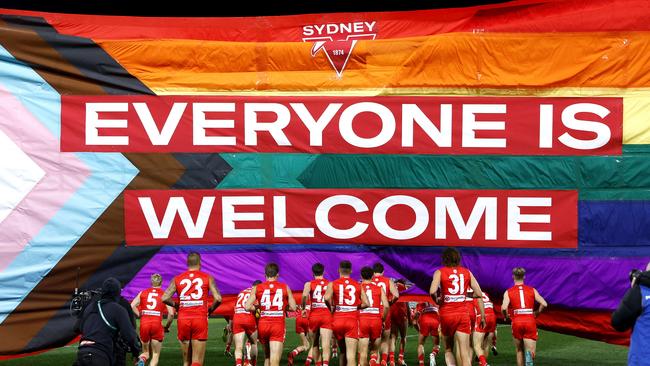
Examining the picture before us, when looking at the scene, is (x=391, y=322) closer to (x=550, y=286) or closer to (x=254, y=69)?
(x=550, y=286)

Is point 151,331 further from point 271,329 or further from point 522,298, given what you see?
point 522,298

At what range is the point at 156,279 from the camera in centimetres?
1438

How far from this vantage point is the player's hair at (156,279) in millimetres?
14337

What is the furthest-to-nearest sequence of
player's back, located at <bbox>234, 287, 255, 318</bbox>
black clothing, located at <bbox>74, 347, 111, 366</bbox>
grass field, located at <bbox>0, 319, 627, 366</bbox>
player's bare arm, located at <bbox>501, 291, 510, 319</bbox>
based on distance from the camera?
1. grass field, located at <bbox>0, 319, 627, 366</bbox>
2. player's back, located at <bbox>234, 287, 255, 318</bbox>
3. player's bare arm, located at <bbox>501, 291, 510, 319</bbox>
4. black clothing, located at <bbox>74, 347, 111, 366</bbox>

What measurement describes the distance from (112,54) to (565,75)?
651 cm

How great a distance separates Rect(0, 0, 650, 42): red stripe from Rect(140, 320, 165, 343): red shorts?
4.65 meters

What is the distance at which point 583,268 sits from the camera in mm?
13945

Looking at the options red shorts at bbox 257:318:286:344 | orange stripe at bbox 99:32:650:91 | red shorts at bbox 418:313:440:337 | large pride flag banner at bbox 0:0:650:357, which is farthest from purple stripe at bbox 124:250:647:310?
red shorts at bbox 418:313:440:337

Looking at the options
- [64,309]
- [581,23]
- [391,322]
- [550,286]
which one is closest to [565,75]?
[581,23]

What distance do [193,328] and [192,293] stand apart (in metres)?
0.61

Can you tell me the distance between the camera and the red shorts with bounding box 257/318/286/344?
15.0m

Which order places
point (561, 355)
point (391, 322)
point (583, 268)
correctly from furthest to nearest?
point (561, 355) < point (391, 322) < point (583, 268)


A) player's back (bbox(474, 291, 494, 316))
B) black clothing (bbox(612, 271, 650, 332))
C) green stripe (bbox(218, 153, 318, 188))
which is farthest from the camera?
player's back (bbox(474, 291, 494, 316))

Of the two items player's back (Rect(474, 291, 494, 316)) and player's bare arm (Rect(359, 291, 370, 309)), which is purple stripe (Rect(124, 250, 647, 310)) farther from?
player's back (Rect(474, 291, 494, 316))
